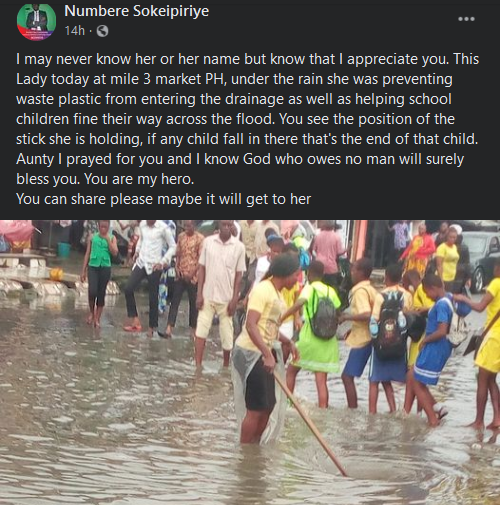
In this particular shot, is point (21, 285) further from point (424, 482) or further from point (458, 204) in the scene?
point (424, 482)

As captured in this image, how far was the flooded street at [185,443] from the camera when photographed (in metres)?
7.79

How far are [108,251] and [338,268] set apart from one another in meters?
3.79

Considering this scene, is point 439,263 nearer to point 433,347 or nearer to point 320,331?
point 320,331

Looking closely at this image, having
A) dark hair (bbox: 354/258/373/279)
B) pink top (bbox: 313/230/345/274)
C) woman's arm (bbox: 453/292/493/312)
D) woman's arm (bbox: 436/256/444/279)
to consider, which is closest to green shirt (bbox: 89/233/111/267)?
pink top (bbox: 313/230/345/274)

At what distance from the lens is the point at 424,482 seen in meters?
8.41

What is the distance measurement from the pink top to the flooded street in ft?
14.2

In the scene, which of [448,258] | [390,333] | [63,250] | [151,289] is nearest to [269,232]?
[151,289]

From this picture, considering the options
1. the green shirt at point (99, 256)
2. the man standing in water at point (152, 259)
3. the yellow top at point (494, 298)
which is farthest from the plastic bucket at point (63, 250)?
the yellow top at point (494, 298)

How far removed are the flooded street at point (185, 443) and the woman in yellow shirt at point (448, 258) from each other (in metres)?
6.12

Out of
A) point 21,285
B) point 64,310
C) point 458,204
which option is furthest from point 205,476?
point 21,285

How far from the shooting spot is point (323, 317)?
11.1 meters

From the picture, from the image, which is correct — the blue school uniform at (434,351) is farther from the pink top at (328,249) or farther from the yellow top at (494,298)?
the pink top at (328,249)

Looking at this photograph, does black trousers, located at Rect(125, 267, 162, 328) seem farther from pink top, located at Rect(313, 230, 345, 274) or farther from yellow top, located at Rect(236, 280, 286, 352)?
yellow top, located at Rect(236, 280, 286, 352)

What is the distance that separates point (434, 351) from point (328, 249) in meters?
7.65
